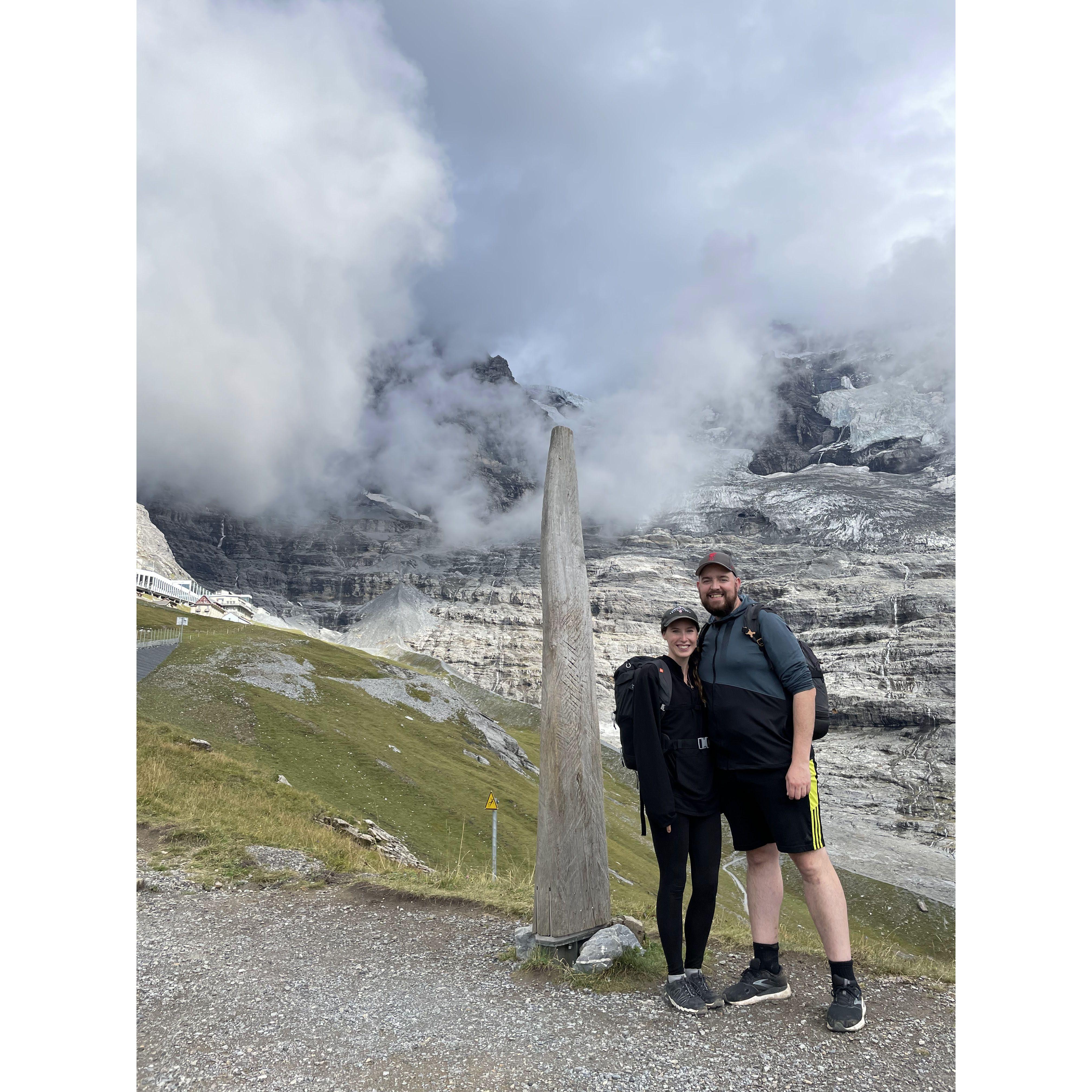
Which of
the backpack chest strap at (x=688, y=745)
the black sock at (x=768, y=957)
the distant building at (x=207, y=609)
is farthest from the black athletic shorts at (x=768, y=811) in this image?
the distant building at (x=207, y=609)

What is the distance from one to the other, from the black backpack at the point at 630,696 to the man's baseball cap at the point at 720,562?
0.87 m

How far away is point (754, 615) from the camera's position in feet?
17.1

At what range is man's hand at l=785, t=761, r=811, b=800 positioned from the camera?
473 cm

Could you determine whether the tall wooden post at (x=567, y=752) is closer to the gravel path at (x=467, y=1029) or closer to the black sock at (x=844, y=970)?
the gravel path at (x=467, y=1029)

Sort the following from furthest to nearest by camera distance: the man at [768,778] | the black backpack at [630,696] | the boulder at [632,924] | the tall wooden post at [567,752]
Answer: the boulder at [632,924] < the tall wooden post at [567,752] < the black backpack at [630,696] < the man at [768,778]

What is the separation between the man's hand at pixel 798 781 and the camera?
4.73 metres

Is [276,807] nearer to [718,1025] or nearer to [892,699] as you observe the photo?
[718,1025]

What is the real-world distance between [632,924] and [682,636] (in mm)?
3370

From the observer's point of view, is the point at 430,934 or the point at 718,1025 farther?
the point at 430,934

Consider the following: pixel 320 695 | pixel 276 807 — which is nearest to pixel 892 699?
pixel 320 695

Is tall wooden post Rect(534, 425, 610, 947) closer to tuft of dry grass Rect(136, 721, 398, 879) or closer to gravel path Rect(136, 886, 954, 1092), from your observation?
gravel path Rect(136, 886, 954, 1092)
